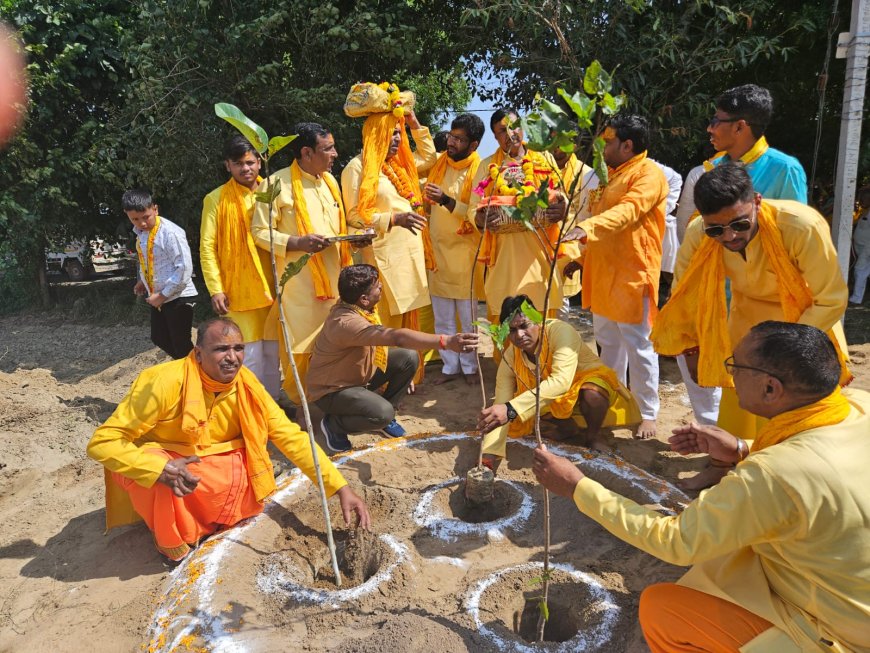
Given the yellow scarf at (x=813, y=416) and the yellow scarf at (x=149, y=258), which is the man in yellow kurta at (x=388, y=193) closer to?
the yellow scarf at (x=149, y=258)

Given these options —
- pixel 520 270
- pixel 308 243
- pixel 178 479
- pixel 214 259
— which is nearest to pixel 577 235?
pixel 520 270

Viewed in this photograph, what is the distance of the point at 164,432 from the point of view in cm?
319

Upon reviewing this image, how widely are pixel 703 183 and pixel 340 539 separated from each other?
101 inches

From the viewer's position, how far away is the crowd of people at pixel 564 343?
71.7 inches

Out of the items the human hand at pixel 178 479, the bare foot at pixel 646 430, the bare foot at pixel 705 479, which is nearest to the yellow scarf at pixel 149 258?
the human hand at pixel 178 479

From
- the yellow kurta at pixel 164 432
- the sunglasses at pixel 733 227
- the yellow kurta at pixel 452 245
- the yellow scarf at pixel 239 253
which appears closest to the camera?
the sunglasses at pixel 733 227

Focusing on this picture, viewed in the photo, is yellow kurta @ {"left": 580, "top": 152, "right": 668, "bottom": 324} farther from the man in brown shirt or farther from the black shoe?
the black shoe

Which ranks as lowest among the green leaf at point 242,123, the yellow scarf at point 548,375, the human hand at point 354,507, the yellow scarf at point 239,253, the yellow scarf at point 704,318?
the human hand at point 354,507

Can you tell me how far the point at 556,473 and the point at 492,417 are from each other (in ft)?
3.48

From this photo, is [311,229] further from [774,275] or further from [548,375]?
[774,275]

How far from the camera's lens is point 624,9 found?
589cm

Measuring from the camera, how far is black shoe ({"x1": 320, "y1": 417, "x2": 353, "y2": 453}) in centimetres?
421

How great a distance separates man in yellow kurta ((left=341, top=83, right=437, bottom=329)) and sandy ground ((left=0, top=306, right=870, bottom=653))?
1.16 metres

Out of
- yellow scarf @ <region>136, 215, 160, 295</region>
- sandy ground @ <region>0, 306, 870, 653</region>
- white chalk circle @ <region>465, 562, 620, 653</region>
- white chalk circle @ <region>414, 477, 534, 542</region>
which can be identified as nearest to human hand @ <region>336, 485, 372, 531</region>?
sandy ground @ <region>0, 306, 870, 653</region>
